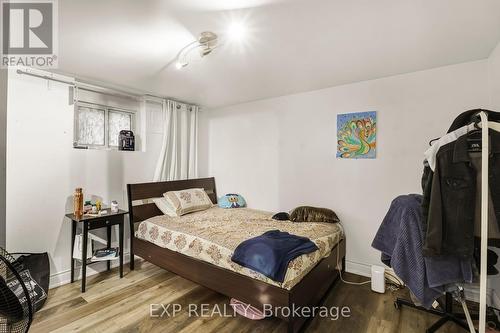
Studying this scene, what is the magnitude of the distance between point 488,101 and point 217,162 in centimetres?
360

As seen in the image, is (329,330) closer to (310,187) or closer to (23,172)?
(310,187)

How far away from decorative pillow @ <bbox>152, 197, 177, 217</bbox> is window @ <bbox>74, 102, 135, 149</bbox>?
978 millimetres

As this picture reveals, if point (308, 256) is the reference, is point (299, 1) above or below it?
above

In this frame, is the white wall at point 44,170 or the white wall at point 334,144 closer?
the white wall at point 44,170

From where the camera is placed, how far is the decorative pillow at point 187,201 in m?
3.10

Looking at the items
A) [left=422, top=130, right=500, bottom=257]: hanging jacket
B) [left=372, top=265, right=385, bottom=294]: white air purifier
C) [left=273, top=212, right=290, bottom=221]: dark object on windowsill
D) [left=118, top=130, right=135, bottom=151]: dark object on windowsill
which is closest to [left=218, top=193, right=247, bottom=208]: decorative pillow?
[left=273, top=212, right=290, bottom=221]: dark object on windowsill

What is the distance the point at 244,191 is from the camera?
388cm

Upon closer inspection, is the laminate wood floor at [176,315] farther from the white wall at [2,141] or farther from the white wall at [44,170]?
the white wall at [2,141]

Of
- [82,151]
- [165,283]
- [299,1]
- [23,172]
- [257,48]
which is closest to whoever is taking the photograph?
[299,1]

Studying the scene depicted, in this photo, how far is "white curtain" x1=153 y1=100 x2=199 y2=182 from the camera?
11.6 feet

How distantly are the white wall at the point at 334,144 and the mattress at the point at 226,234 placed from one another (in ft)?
1.39

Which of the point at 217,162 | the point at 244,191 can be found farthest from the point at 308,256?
the point at 217,162

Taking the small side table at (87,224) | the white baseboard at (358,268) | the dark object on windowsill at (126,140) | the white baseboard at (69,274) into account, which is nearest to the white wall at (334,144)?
the white baseboard at (358,268)

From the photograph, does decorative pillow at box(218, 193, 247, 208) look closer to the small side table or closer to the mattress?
the mattress
